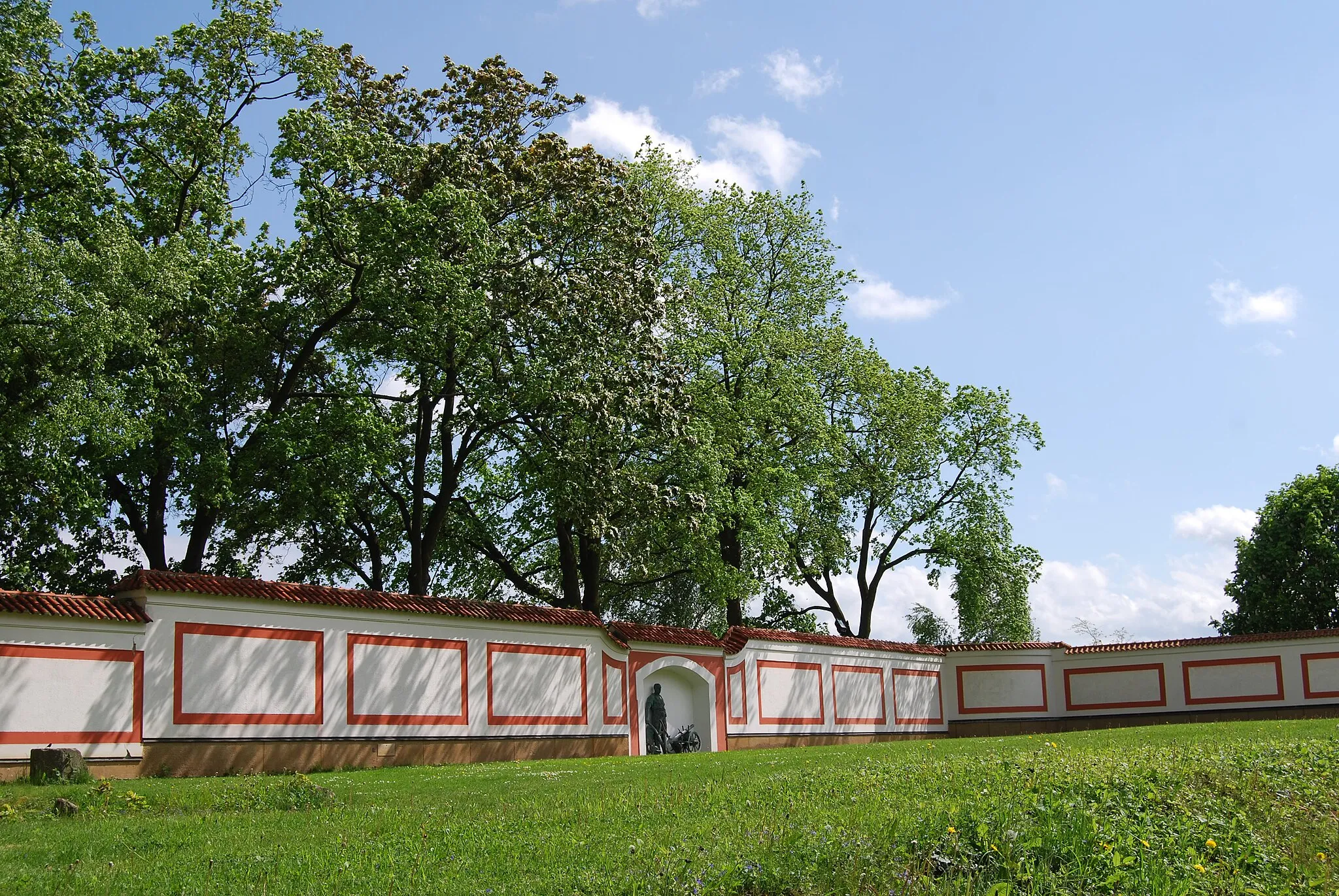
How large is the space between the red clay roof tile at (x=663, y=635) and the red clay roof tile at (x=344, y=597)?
76 cm

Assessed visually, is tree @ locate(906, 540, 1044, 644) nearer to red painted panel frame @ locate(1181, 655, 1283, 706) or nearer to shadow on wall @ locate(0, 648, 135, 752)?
red painted panel frame @ locate(1181, 655, 1283, 706)

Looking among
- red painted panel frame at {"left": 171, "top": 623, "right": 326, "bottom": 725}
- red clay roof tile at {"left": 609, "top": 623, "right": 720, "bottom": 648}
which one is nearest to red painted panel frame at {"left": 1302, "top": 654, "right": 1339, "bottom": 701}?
red clay roof tile at {"left": 609, "top": 623, "right": 720, "bottom": 648}

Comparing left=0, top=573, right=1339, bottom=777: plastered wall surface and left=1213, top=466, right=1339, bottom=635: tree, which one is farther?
left=1213, top=466, right=1339, bottom=635: tree

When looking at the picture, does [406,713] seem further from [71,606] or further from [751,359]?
[751,359]

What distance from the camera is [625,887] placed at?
773cm

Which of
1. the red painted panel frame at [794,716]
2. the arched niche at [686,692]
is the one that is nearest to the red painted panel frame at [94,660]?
the arched niche at [686,692]

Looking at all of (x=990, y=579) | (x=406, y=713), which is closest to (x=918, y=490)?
(x=990, y=579)

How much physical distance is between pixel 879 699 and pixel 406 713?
17.4 metres

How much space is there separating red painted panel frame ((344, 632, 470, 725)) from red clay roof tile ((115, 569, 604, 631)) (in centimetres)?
50

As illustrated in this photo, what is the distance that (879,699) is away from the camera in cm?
Result: 3456

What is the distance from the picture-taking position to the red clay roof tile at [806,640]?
29391mm

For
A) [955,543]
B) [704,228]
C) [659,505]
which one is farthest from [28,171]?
[955,543]

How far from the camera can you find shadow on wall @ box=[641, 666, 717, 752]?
27016mm

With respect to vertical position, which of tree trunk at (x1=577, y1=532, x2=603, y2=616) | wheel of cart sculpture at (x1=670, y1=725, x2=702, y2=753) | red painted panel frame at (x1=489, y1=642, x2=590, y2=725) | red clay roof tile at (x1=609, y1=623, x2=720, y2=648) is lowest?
wheel of cart sculpture at (x1=670, y1=725, x2=702, y2=753)
